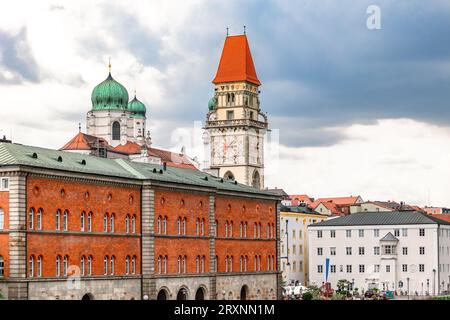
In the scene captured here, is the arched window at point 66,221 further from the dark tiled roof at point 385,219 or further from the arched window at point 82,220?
the dark tiled roof at point 385,219

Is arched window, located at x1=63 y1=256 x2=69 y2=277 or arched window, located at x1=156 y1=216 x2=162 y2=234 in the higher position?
arched window, located at x1=156 y1=216 x2=162 y2=234

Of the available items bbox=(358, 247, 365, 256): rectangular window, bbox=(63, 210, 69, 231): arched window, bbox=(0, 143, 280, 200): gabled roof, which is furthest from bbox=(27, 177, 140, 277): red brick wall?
bbox=(358, 247, 365, 256): rectangular window

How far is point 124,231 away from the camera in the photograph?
9644 cm

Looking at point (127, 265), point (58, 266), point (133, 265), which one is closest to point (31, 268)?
point (58, 266)

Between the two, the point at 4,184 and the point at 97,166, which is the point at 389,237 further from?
the point at 4,184

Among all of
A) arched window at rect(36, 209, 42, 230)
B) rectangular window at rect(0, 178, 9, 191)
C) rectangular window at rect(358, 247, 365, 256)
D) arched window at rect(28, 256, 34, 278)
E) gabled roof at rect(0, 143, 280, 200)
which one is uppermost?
gabled roof at rect(0, 143, 280, 200)

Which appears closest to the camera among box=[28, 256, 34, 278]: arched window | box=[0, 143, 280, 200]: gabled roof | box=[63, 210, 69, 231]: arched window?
box=[28, 256, 34, 278]: arched window

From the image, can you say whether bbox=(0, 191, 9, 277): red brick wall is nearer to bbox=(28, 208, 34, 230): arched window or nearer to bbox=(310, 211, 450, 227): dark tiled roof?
bbox=(28, 208, 34, 230): arched window

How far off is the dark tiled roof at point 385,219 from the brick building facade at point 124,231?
127 feet

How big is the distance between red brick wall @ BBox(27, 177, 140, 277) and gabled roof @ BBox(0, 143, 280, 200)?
1288 millimetres

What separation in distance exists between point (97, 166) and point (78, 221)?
7.89m

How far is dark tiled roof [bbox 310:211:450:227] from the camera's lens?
15762cm

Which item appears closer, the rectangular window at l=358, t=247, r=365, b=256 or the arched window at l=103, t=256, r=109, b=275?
the arched window at l=103, t=256, r=109, b=275
